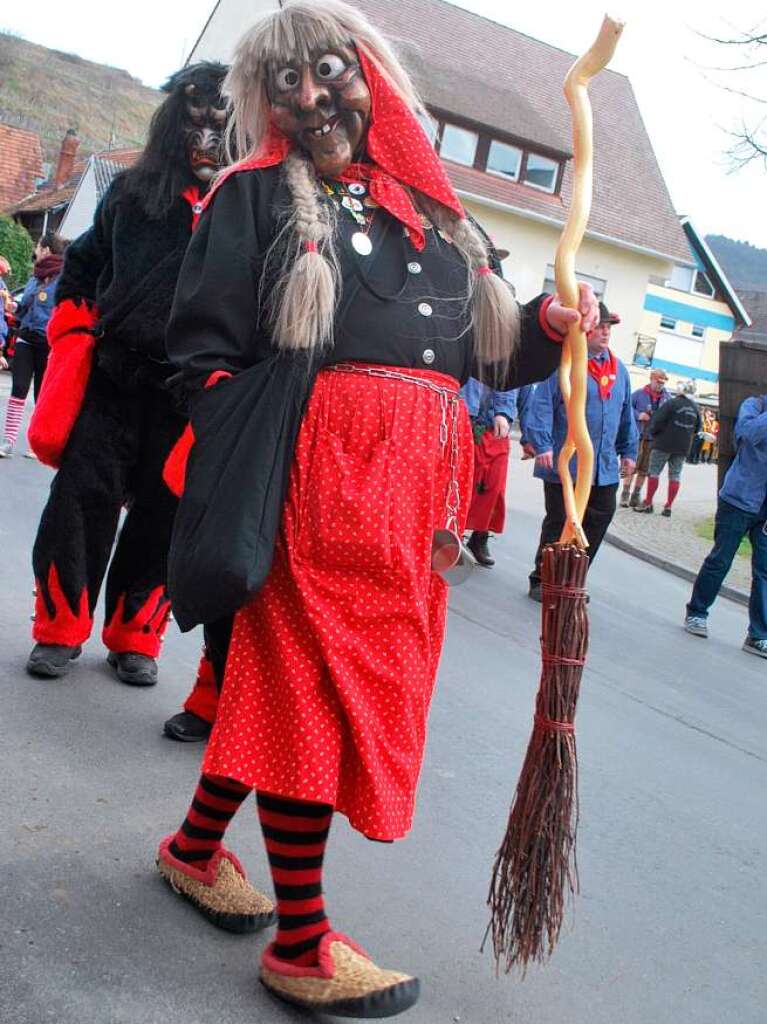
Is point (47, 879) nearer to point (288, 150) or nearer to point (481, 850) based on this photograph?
point (481, 850)

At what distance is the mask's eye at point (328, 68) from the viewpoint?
2656 mm

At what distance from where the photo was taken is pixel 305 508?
2516 mm

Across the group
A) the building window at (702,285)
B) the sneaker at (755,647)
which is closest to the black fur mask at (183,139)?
the sneaker at (755,647)

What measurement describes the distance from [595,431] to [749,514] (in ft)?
Answer: 4.24

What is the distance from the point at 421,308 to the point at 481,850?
175 cm

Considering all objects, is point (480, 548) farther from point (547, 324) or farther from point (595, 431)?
point (547, 324)

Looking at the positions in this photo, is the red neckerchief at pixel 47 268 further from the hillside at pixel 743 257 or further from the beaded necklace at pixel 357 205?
the hillside at pixel 743 257

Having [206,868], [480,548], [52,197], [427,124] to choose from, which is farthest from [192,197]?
[52,197]

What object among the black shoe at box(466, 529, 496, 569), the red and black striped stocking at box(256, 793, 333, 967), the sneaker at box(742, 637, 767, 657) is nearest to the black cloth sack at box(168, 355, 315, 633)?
the red and black striped stocking at box(256, 793, 333, 967)

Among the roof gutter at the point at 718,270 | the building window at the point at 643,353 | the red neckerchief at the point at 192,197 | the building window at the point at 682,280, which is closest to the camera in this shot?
the red neckerchief at the point at 192,197

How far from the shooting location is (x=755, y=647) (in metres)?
8.75

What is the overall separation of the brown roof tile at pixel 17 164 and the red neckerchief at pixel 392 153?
185 ft

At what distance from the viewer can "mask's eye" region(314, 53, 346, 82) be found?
266cm

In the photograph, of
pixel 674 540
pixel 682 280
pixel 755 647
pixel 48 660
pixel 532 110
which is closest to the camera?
pixel 48 660
